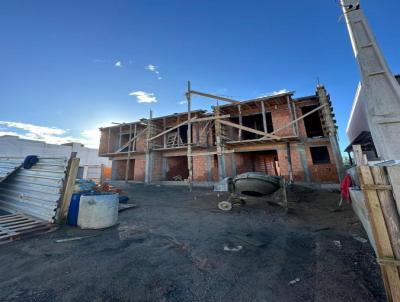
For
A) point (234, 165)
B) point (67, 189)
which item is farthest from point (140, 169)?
point (67, 189)

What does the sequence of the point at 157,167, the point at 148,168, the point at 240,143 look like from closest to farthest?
the point at 240,143 < the point at 148,168 < the point at 157,167

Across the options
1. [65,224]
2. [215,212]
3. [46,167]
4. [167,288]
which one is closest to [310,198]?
[215,212]

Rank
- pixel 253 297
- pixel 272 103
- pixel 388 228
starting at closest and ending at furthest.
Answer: pixel 388 228, pixel 253 297, pixel 272 103

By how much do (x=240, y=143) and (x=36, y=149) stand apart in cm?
3877

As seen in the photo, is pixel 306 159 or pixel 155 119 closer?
pixel 306 159

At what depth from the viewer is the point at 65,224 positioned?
508cm

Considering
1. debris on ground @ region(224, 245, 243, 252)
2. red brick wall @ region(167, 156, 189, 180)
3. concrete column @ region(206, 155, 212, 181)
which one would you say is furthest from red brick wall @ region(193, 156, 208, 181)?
debris on ground @ region(224, 245, 243, 252)

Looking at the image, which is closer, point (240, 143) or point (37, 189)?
point (37, 189)

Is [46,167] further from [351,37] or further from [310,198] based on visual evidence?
[351,37]

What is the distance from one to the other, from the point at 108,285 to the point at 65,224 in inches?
152

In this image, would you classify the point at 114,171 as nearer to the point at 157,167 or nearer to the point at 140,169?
the point at 140,169

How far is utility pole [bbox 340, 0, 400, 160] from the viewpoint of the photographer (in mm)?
6527

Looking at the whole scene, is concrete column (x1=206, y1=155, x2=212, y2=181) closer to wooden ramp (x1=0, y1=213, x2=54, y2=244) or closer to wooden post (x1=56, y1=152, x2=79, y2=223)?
wooden post (x1=56, y1=152, x2=79, y2=223)

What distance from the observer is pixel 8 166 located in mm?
6250
